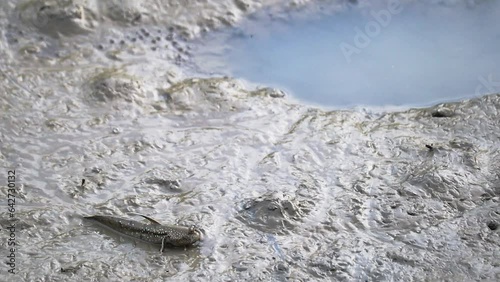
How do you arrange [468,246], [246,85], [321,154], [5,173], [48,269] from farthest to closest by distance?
[246,85]
[321,154]
[5,173]
[468,246]
[48,269]

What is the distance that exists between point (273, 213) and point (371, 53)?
6.34 feet

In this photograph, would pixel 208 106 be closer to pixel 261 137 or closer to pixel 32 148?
pixel 261 137

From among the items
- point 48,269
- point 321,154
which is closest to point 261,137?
point 321,154

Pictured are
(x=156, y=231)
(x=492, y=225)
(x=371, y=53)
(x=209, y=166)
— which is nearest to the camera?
(x=156, y=231)

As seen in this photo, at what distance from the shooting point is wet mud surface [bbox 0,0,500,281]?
3.10 metres

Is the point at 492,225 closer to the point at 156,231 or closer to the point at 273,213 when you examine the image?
the point at 273,213

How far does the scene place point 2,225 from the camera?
320 cm

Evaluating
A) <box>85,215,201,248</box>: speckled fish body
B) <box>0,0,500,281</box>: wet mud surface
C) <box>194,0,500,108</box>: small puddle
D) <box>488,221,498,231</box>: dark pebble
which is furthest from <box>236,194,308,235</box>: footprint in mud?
<box>194,0,500,108</box>: small puddle

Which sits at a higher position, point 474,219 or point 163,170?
point 474,219

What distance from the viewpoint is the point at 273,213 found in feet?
11.0

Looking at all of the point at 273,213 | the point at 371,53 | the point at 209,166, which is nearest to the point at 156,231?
the point at 273,213

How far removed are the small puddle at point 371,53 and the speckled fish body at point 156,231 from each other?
1.63 meters

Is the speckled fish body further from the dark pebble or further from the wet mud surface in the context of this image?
the dark pebble

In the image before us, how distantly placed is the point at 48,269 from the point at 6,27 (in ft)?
7.50
